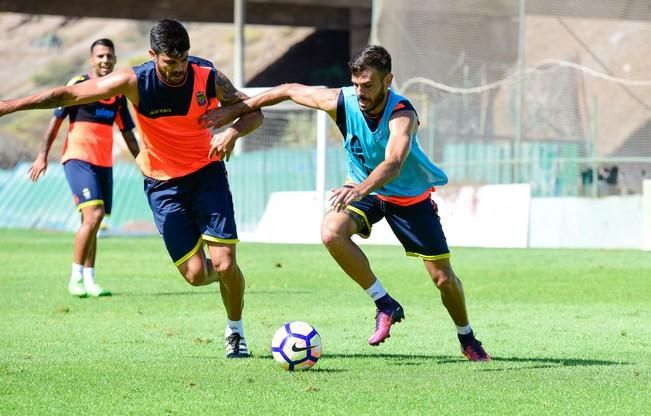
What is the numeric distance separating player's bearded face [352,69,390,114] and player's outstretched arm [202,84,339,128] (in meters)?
0.32

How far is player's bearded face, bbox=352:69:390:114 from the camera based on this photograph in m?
8.17

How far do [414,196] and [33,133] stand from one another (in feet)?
234

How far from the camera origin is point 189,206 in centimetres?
937

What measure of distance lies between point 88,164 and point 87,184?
246 millimetres

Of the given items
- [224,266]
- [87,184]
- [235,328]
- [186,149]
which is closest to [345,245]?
[224,266]

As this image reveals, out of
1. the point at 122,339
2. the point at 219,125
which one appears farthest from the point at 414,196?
the point at 122,339

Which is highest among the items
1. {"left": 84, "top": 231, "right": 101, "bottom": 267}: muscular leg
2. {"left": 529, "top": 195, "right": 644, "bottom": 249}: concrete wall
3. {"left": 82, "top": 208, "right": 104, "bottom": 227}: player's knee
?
{"left": 82, "top": 208, "right": 104, "bottom": 227}: player's knee

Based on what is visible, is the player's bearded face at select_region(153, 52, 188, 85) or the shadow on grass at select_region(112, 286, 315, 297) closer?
the player's bearded face at select_region(153, 52, 188, 85)

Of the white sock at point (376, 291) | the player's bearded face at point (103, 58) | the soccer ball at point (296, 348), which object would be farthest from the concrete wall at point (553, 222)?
the soccer ball at point (296, 348)

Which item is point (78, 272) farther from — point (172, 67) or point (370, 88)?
point (370, 88)

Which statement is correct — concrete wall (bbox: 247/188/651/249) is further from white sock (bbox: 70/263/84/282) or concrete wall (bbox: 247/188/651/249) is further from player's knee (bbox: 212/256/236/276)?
player's knee (bbox: 212/256/236/276)

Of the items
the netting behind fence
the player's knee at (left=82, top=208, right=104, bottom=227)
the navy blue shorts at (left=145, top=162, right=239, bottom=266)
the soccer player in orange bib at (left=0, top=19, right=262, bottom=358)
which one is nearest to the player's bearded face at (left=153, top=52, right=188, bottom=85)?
the soccer player in orange bib at (left=0, top=19, right=262, bottom=358)

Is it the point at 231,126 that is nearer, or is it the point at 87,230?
the point at 231,126

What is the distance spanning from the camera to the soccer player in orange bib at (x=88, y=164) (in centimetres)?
1386
